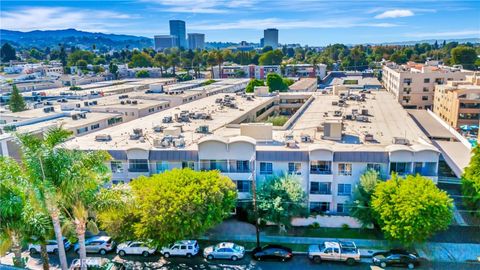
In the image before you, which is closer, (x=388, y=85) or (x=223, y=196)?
(x=223, y=196)

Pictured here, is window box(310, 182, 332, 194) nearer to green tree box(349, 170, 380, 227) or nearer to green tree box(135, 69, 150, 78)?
green tree box(349, 170, 380, 227)

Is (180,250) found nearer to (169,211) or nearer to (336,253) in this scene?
(169,211)

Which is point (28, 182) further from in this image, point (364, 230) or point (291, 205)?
point (364, 230)

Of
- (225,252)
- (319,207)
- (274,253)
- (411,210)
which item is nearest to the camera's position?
(411,210)

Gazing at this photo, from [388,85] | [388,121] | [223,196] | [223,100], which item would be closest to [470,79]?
[388,85]

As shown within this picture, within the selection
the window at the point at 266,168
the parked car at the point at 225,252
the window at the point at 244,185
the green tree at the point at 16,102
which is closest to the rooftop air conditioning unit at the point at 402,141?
the window at the point at 266,168

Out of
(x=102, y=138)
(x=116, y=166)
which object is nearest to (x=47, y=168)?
(x=116, y=166)

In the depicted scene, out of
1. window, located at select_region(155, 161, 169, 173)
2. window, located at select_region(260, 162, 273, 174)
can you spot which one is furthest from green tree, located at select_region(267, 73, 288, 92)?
window, located at select_region(155, 161, 169, 173)
